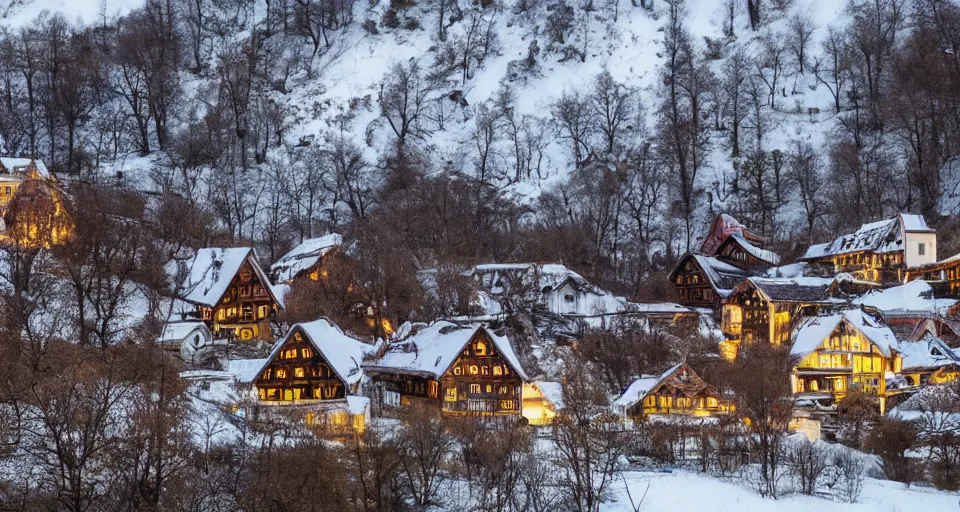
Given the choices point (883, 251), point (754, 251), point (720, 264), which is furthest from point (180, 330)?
point (883, 251)

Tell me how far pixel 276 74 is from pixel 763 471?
276 ft

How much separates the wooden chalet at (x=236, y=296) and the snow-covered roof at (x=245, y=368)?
23.3 ft

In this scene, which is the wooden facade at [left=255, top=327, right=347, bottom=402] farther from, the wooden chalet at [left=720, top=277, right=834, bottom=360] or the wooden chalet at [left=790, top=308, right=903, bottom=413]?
the wooden chalet at [left=790, top=308, right=903, bottom=413]

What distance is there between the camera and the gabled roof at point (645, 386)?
190ft

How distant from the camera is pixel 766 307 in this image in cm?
7019

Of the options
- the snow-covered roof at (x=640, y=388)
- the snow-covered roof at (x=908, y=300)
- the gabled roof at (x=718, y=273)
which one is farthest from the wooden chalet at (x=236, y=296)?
the snow-covered roof at (x=908, y=300)

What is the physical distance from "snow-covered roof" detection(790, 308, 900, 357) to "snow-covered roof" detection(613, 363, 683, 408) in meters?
12.1

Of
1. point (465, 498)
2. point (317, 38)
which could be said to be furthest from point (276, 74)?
point (465, 498)

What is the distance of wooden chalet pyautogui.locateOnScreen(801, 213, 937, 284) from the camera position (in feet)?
252

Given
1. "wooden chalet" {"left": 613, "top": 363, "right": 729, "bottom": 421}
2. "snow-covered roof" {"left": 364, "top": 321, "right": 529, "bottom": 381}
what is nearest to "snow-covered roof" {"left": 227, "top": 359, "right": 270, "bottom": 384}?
"snow-covered roof" {"left": 364, "top": 321, "right": 529, "bottom": 381}

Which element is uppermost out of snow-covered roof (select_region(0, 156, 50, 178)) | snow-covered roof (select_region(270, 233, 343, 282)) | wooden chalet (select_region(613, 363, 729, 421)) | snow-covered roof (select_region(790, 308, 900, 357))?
snow-covered roof (select_region(0, 156, 50, 178))

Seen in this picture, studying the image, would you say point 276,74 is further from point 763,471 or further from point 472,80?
point 763,471

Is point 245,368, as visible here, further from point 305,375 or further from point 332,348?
point 332,348

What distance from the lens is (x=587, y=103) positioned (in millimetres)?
108562
